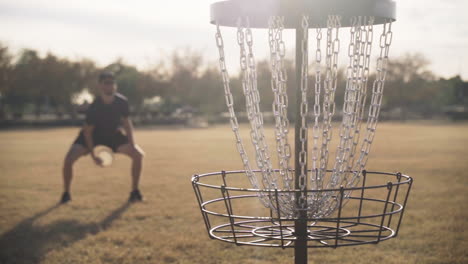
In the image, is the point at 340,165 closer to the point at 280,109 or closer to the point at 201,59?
the point at 280,109

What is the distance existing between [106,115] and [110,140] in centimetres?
40

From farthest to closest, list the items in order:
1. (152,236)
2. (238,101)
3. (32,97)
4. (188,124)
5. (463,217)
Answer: (32,97) < (238,101) < (188,124) < (463,217) < (152,236)

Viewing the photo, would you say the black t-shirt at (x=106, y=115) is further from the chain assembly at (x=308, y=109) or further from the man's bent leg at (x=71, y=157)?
the chain assembly at (x=308, y=109)

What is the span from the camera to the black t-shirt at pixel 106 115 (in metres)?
7.99

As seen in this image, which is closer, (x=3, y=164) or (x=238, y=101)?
(x=3, y=164)

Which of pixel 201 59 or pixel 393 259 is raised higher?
pixel 201 59

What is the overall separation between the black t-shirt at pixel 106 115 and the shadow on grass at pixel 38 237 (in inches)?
61.7

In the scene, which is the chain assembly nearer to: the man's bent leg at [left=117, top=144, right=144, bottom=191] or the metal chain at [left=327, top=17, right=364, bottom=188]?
the metal chain at [left=327, top=17, right=364, bottom=188]

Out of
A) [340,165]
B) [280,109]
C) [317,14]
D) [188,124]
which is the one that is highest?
[317,14]

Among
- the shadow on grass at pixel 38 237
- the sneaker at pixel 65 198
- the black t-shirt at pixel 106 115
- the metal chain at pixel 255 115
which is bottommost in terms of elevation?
the sneaker at pixel 65 198

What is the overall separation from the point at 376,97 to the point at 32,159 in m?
15.4

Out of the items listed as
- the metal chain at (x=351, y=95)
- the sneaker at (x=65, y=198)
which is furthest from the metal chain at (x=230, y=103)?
the sneaker at (x=65, y=198)

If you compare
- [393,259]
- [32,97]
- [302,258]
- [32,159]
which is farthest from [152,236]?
[32,97]

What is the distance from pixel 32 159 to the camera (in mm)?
15969
